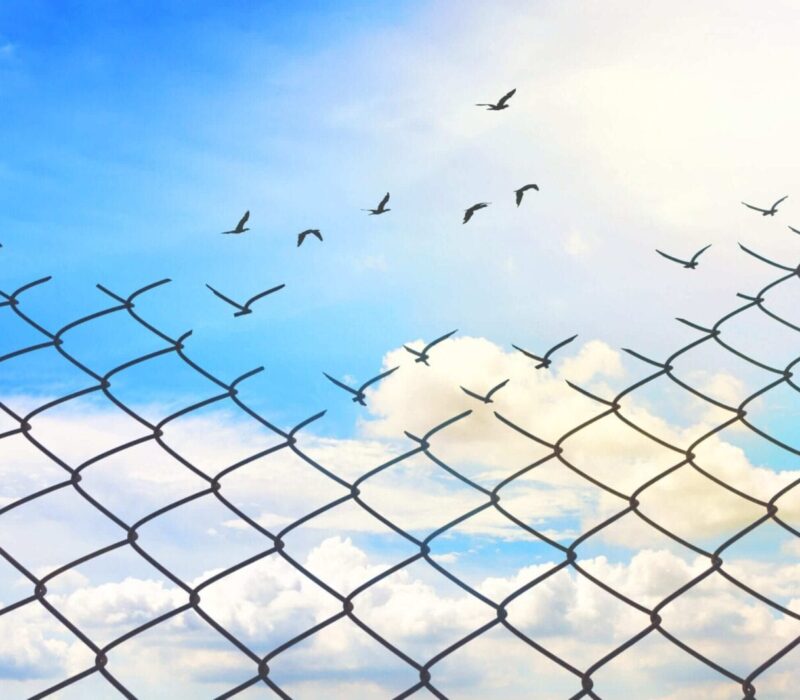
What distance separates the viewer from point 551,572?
2570 millimetres

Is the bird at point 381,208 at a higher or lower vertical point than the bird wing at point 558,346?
higher

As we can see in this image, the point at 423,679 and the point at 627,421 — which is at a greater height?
the point at 627,421

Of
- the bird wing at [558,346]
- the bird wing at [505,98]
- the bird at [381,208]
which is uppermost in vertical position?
the bird wing at [505,98]

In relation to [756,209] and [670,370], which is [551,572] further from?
[756,209]

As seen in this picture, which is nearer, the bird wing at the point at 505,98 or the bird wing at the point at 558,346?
the bird wing at the point at 558,346

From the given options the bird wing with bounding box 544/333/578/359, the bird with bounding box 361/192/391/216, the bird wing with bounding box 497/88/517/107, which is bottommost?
the bird wing with bounding box 544/333/578/359

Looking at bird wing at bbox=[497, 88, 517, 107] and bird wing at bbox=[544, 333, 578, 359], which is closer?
bird wing at bbox=[544, 333, 578, 359]

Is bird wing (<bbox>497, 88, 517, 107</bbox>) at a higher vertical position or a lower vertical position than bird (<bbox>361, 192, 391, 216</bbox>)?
higher

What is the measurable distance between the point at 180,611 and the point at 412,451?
651 mm

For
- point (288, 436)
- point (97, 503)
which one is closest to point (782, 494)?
point (288, 436)

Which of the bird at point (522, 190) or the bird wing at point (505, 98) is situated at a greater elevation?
the bird wing at point (505, 98)

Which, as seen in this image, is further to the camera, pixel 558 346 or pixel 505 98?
pixel 505 98

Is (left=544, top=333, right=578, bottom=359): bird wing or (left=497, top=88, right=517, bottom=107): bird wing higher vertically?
(left=497, top=88, right=517, bottom=107): bird wing

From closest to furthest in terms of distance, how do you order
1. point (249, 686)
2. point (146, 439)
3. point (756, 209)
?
point (249, 686) < point (146, 439) < point (756, 209)
